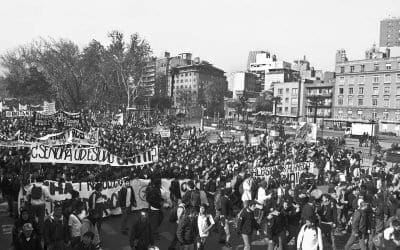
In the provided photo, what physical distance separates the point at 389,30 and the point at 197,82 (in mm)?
81806

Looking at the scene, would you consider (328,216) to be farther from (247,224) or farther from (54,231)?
(54,231)

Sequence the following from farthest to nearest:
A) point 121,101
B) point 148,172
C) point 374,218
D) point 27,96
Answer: point 121,101
point 27,96
point 148,172
point 374,218

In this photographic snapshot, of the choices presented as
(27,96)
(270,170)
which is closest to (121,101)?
(27,96)

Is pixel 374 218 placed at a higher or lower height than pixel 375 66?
lower

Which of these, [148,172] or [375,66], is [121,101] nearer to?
[375,66]

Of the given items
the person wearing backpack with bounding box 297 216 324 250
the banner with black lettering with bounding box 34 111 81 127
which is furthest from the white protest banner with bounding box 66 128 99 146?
the person wearing backpack with bounding box 297 216 324 250

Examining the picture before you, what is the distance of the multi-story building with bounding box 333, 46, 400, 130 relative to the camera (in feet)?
232

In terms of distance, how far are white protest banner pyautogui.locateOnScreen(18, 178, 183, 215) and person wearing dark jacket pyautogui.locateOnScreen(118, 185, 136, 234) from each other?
303mm

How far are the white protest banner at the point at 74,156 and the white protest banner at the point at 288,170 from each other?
14.9 ft

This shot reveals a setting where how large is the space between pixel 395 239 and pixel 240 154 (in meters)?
12.8

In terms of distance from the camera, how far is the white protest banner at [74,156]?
12133 millimetres

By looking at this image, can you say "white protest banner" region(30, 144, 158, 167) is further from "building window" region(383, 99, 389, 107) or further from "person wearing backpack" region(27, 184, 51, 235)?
"building window" region(383, 99, 389, 107)

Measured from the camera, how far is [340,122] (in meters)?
79.7

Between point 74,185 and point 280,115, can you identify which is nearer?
point 74,185
